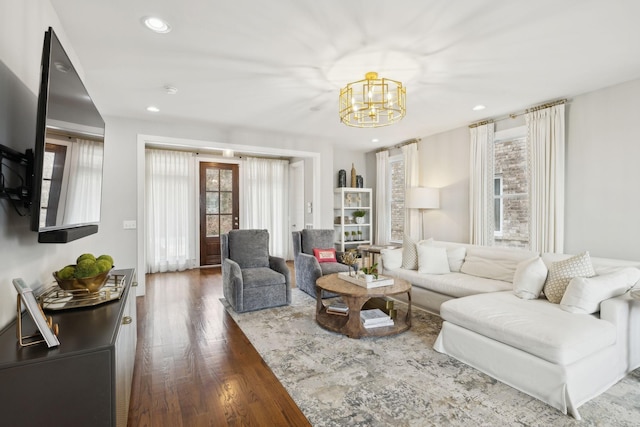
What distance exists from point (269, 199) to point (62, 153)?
569cm

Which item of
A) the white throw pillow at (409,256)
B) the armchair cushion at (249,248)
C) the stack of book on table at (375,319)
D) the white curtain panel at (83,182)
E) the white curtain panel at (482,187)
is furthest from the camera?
the white curtain panel at (482,187)

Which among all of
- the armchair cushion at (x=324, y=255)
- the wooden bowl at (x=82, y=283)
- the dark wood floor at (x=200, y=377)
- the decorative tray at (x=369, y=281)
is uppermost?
the wooden bowl at (x=82, y=283)

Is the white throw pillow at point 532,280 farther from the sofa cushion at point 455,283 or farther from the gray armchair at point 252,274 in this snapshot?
the gray armchair at point 252,274

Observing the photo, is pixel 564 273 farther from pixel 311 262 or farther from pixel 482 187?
pixel 311 262

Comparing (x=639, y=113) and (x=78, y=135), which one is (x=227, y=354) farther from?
(x=639, y=113)

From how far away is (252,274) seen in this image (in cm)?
400

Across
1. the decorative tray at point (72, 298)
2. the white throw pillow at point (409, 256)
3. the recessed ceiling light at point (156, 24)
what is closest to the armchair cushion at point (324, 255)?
the white throw pillow at point (409, 256)

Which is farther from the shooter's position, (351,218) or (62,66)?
(351,218)

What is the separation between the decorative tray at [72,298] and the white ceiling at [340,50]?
1.83m

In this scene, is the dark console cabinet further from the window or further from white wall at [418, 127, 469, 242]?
the window

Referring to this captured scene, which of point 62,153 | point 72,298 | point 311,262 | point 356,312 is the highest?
Result: point 62,153

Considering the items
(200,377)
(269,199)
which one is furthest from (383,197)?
(200,377)

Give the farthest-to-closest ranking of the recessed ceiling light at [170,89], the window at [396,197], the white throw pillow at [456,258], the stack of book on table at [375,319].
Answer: the window at [396,197], the white throw pillow at [456,258], the recessed ceiling light at [170,89], the stack of book on table at [375,319]

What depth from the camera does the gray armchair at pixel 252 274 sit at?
3.75m
